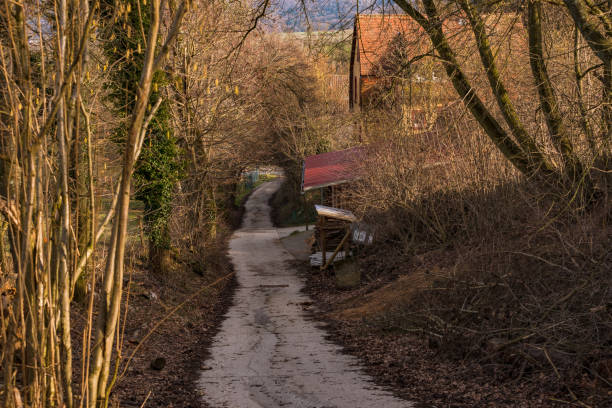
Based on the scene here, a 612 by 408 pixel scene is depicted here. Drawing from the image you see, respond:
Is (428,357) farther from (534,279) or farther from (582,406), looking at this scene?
(582,406)

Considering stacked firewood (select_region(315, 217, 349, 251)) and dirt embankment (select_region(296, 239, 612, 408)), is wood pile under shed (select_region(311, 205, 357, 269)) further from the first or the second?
dirt embankment (select_region(296, 239, 612, 408))

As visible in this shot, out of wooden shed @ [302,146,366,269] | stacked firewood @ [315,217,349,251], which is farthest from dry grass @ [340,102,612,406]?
stacked firewood @ [315,217,349,251]

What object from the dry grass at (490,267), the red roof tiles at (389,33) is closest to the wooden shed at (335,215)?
the dry grass at (490,267)

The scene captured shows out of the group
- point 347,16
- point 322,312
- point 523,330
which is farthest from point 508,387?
point 322,312

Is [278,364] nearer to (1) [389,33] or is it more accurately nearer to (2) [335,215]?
(1) [389,33]

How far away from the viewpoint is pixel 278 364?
11625 millimetres

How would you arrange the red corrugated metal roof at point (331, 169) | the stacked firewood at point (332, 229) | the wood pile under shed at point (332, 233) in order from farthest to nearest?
the stacked firewood at point (332, 229), the red corrugated metal roof at point (331, 169), the wood pile under shed at point (332, 233)

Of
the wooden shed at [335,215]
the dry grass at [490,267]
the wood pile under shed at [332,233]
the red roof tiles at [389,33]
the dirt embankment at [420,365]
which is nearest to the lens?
the dirt embankment at [420,365]

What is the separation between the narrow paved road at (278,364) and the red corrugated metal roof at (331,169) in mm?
5205

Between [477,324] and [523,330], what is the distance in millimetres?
1478

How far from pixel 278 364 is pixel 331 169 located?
810 inches

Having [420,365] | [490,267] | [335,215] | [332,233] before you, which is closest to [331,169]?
[332,233]

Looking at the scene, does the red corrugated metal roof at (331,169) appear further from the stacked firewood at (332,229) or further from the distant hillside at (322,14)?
the distant hillside at (322,14)

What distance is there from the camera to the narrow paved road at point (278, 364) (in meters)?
9.23
